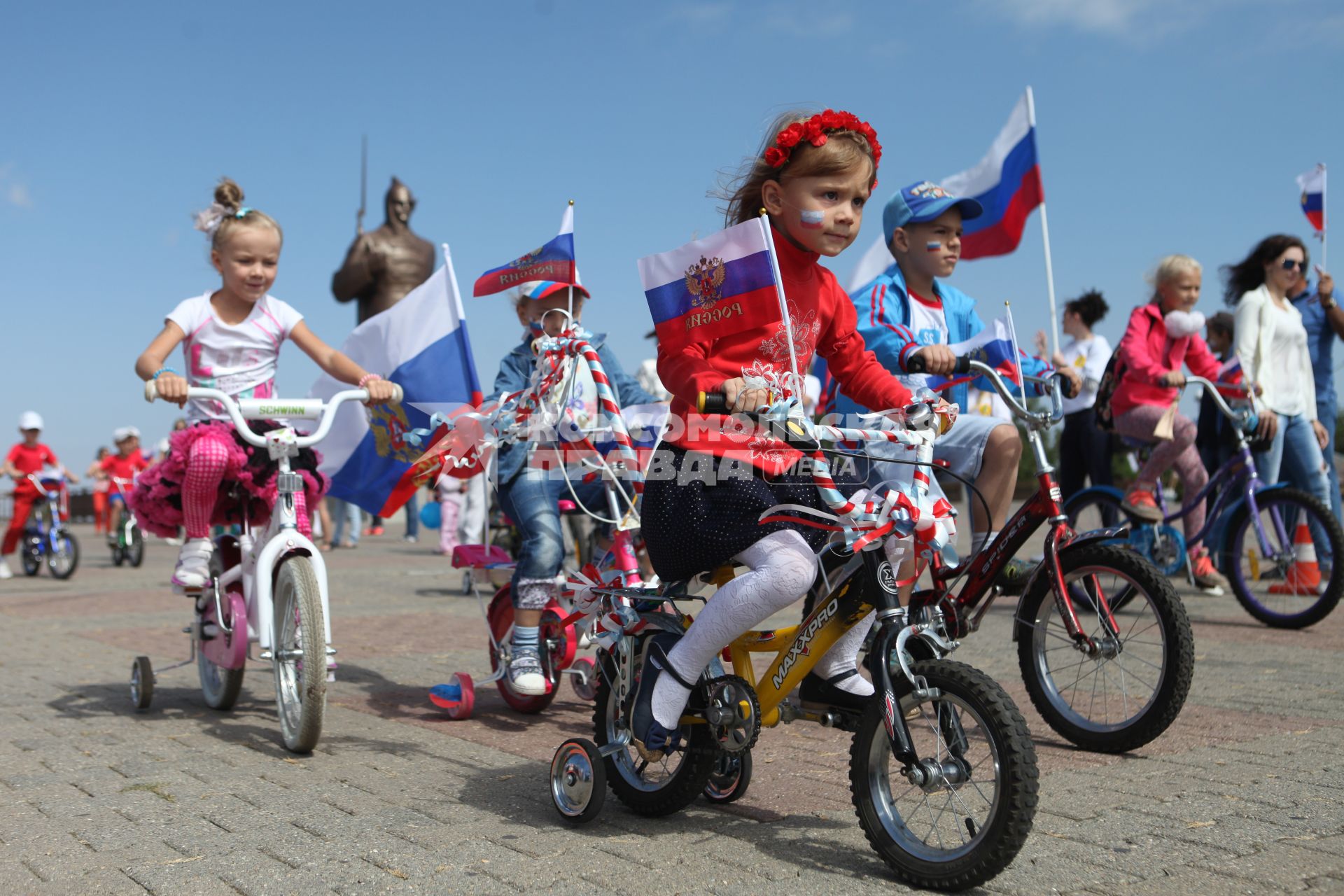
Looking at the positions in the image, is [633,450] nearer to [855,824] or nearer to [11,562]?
[855,824]

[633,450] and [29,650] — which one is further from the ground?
[633,450]

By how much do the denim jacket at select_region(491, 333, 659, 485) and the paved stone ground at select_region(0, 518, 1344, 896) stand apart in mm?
1349

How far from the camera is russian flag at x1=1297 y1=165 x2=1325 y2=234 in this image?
8.54m

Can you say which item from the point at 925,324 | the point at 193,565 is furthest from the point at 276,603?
the point at 925,324

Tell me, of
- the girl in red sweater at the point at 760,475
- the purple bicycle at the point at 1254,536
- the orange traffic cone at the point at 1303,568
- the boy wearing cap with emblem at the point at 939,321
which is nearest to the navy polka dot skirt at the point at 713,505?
the girl in red sweater at the point at 760,475

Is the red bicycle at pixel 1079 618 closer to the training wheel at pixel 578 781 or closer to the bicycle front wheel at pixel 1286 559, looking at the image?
the training wheel at pixel 578 781

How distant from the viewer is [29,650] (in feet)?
23.4

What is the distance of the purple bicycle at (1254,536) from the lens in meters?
6.53

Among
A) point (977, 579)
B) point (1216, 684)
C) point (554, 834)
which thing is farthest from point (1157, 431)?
point (554, 834)

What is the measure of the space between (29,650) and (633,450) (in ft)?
15.1

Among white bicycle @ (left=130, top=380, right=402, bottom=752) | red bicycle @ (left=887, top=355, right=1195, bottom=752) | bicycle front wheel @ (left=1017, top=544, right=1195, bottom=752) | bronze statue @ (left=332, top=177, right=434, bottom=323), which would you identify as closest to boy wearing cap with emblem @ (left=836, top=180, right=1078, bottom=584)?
red bicycle @ (left=887, top=355, right=1195, bottom=752)

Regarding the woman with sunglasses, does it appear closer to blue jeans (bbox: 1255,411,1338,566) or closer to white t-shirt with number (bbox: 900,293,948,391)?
blue jeans (bbox: 1255,411,1338,566)

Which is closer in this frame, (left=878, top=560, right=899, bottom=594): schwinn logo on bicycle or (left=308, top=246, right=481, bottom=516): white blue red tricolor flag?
(left=878, top=560, right=899, bottom=594): schwinn logo on bicycle

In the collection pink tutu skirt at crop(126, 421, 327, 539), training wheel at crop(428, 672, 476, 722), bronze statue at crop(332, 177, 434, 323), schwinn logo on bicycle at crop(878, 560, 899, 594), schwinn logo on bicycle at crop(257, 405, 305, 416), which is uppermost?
bronze statue at crop(332, 177, 434, 323)
